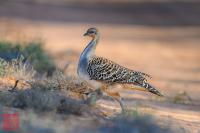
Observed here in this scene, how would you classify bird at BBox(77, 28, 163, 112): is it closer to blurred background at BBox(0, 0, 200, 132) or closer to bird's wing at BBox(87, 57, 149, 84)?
bird's wing at BBox(87, 57, 149, 84)

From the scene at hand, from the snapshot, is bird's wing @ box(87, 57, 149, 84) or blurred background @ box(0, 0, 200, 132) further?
blurred background @ box(0, 0, 200, 132)

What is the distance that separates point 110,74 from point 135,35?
18.2 metres

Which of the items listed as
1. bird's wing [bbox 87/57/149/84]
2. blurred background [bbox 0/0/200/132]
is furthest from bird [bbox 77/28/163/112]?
blurred background [bbox 0/0/200/132]

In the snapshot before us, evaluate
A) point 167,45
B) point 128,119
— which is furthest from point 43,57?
point 167,45

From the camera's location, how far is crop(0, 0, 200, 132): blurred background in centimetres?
1502

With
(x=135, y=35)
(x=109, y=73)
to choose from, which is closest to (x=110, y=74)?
(x=109, y=73)

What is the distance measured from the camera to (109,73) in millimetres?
11250

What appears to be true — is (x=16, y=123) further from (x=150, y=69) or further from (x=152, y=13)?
(x=152, y=13)

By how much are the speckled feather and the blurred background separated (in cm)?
82

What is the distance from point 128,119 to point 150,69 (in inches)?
419

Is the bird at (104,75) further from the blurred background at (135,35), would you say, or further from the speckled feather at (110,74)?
the blurred background at (135,35)

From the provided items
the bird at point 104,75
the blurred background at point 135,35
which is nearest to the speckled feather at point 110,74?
the bird at point 104,75

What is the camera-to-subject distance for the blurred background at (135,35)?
49.3 feet

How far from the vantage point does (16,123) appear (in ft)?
31.3
